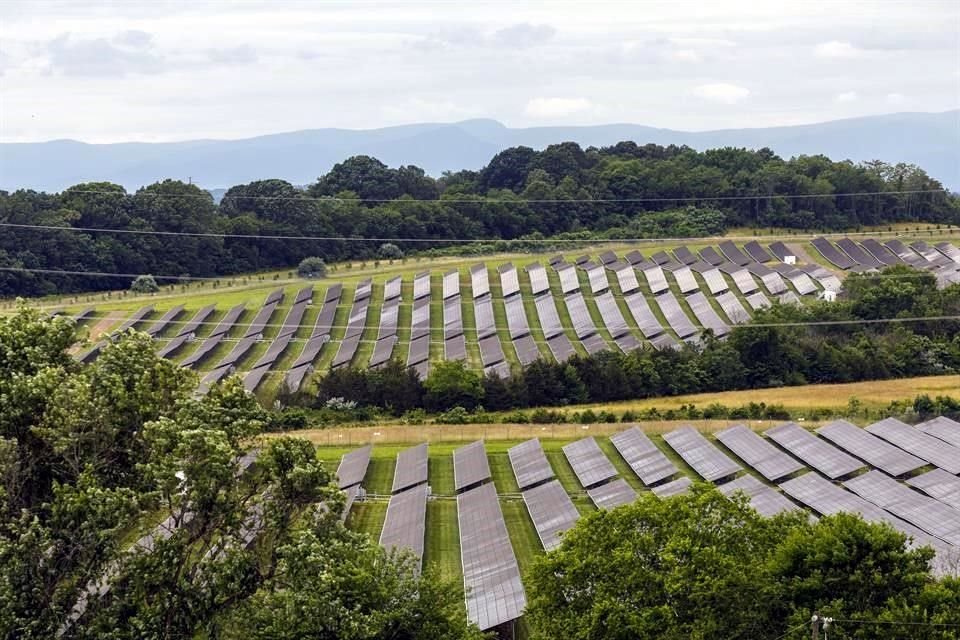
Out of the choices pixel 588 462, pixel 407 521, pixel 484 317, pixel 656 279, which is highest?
pixel 656 279

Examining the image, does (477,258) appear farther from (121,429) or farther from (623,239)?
(121,429)

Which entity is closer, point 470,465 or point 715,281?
point 470,465

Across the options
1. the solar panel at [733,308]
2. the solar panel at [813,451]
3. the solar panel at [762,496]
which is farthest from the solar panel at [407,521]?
the solar panel at [733,308]

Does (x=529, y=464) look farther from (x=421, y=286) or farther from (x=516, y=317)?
(x=421, y=286)

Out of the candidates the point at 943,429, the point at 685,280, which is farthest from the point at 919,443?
the point at 685,280

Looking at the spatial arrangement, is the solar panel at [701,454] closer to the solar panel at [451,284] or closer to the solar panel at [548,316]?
the solar panel at [548,316]

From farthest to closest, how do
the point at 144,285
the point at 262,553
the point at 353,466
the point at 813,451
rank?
the point at 144,285
the point at 353,466
the point at 813,451
the point at 262,553
